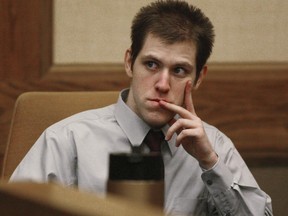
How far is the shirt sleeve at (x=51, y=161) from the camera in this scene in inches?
60.7

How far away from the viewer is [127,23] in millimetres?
2184

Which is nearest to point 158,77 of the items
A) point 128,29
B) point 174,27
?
point 174,27

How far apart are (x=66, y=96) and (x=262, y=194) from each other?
0.54 m

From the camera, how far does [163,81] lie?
160 cm

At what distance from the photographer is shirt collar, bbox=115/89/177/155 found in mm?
1663

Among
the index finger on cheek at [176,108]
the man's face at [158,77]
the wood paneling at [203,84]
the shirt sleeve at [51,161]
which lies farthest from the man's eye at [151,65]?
the wood paneling at [203,84]

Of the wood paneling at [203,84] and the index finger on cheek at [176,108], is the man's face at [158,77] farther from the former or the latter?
the wood paneling at [203,84]

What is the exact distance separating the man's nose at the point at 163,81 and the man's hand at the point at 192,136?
34mm

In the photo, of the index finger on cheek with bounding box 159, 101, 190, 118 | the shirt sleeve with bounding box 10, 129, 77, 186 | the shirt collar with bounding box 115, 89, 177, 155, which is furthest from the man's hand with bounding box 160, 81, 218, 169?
the shirt sleeve with bounding box 10, 129, 77, 186

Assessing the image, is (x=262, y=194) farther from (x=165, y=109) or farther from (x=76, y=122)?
(x=76, y=122)

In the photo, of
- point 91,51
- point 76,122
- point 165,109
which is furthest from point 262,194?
point 91,51

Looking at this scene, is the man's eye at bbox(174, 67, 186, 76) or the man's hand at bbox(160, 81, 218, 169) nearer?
the man's hand at bbox(160, 81, 218, 169)

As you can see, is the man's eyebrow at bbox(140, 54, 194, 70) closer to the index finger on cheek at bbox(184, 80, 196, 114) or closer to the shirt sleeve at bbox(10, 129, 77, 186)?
the index finger on cheek at bbox(184, 80, 196, 114)

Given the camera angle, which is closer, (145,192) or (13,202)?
(13,202)
